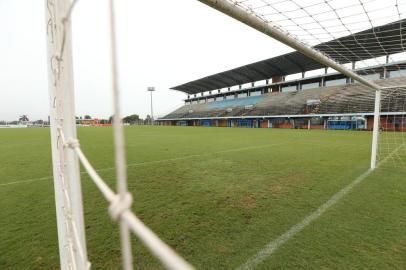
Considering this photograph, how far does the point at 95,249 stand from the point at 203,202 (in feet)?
5.70

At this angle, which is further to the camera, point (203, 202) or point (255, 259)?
point (203, 202)

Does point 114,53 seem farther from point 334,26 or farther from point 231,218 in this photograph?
point 334,26

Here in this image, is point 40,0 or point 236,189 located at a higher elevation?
point 40,0

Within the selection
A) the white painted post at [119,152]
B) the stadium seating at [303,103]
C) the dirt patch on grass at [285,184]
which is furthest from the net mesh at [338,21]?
the stadium seating at [303,103]

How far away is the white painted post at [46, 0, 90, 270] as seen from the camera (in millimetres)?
1458

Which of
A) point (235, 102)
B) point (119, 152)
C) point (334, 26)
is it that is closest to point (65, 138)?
point (119, 152)

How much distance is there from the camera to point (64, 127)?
150 cm

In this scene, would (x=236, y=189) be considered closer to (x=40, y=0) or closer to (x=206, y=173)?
(x=206, y=173)

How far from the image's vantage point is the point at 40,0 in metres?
1.73

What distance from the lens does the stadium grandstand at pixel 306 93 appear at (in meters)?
5.28

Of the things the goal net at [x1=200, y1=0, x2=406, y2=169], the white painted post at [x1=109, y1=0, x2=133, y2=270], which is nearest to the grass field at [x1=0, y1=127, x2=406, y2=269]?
the white painted post at [x1=109, y1=0, x2=133, y2=270]

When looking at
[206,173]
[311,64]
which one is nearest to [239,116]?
[311,64]

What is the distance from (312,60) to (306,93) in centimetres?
766

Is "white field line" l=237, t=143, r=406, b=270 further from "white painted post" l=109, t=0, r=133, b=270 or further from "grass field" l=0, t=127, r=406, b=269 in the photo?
"white painted post" l=109, t=0, r=133, b=270
